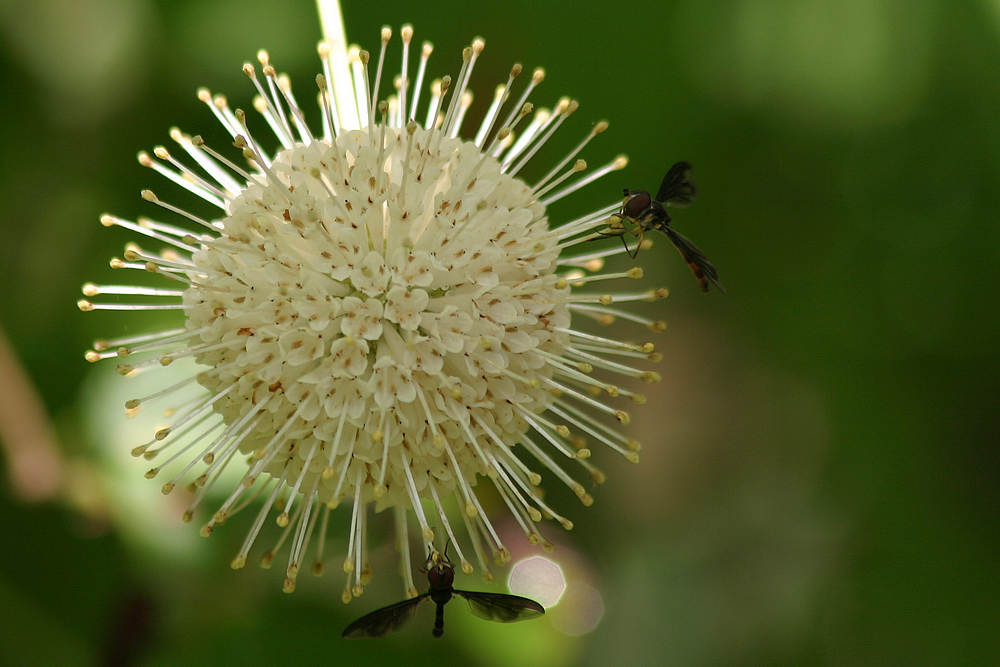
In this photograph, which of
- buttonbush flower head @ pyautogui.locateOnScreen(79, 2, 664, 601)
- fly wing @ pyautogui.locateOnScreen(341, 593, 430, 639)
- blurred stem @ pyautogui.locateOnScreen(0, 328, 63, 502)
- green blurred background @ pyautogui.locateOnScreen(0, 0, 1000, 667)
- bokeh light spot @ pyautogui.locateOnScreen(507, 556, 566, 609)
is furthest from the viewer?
bokeh light spot @ pyautogui.locateOnScreen(507, 556, 566, 609)

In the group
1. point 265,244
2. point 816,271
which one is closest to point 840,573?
point 816,271

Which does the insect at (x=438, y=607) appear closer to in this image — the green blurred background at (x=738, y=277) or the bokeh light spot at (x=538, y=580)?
the green blurred background at (x=738, y=277)

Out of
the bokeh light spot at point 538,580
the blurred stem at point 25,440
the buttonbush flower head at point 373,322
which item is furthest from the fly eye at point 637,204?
the blurred stem at point 25,440

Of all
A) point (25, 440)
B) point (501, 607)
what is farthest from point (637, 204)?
point (25, 440)

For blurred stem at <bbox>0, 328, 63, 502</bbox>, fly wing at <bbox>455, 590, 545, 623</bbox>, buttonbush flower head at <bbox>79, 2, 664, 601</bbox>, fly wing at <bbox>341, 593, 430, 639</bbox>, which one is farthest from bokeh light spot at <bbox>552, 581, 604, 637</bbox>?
blurred stem at <bbox>0, 328, 63, 502</bbox>

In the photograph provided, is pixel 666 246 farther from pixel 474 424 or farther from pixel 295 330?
pixel 295 330

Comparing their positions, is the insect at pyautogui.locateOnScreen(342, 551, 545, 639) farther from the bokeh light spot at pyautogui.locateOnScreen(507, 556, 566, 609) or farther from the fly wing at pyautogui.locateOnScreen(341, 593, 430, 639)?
the bokeh light spot at pyautogui.locateOnScreen(507, 556, 566, 609)
